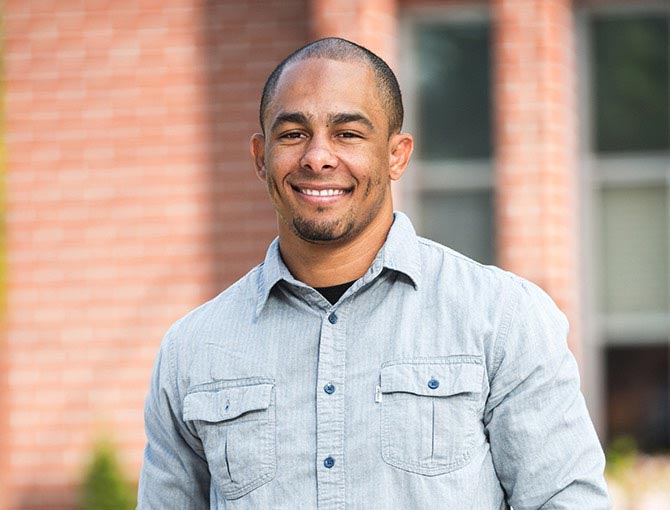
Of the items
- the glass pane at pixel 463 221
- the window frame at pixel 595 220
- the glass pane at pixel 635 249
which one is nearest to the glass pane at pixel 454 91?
the glass pane at pixel 463 221

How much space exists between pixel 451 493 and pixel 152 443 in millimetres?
728

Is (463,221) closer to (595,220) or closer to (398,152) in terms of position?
(595,220)

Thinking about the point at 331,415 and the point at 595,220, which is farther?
the point at 595,220

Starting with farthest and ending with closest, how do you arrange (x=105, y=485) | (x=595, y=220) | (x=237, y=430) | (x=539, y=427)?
(x=595, y=220)
(x=105, y=485)
(x=237, y=430)
(x=539, y=427)

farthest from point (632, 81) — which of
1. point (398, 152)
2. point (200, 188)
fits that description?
point (398, 152)

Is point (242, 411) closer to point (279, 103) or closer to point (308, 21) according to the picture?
point (279, 103)

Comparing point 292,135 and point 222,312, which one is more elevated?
point 292,135

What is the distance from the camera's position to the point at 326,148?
264 centimetres

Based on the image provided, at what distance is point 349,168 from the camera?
8.70ft

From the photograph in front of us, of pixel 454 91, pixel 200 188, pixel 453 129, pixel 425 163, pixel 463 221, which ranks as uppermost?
pixel 454 91

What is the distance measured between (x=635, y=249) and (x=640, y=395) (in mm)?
790

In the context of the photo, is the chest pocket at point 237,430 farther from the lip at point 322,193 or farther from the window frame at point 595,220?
the window frame at point 595,220

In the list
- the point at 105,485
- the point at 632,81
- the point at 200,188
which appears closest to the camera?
the point at 105,485

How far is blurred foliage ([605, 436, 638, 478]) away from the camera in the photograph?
6562 millimetres
